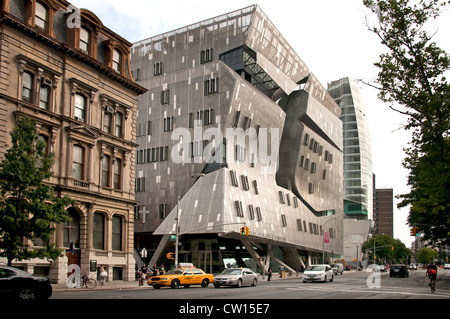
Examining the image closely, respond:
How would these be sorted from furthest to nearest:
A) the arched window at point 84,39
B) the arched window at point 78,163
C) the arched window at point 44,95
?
the arched window at point 84,39 < the arched window at point 78,163 < the arched window at point 44,95

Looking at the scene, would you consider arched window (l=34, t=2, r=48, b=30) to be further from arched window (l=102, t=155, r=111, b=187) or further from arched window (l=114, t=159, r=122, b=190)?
arched window (l=114, t=159, r=122, b=190)

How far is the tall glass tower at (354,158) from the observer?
176 metres

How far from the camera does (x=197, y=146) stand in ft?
222

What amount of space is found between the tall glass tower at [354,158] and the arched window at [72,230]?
147707mm

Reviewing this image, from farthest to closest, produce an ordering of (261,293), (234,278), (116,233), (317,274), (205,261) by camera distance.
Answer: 1. (205,261)
2. (116,233)
3. (317,274)
4. (234,278)
5. (261,293)

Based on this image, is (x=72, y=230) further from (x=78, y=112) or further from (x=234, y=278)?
(x=234, y=278)

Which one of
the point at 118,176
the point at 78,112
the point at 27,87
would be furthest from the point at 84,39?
the point at 118,176

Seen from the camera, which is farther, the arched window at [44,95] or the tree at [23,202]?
the arched window at [44,95]

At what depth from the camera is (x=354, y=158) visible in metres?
177

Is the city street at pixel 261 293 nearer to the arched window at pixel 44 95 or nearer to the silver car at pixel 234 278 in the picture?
the silver car at pixel 234 278

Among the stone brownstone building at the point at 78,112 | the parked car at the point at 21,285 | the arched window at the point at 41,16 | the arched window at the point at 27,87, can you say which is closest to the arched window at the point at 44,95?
the stone brownstone building at the point at 78,112

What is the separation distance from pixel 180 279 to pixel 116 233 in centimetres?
1267

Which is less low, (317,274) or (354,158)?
(354,158)
